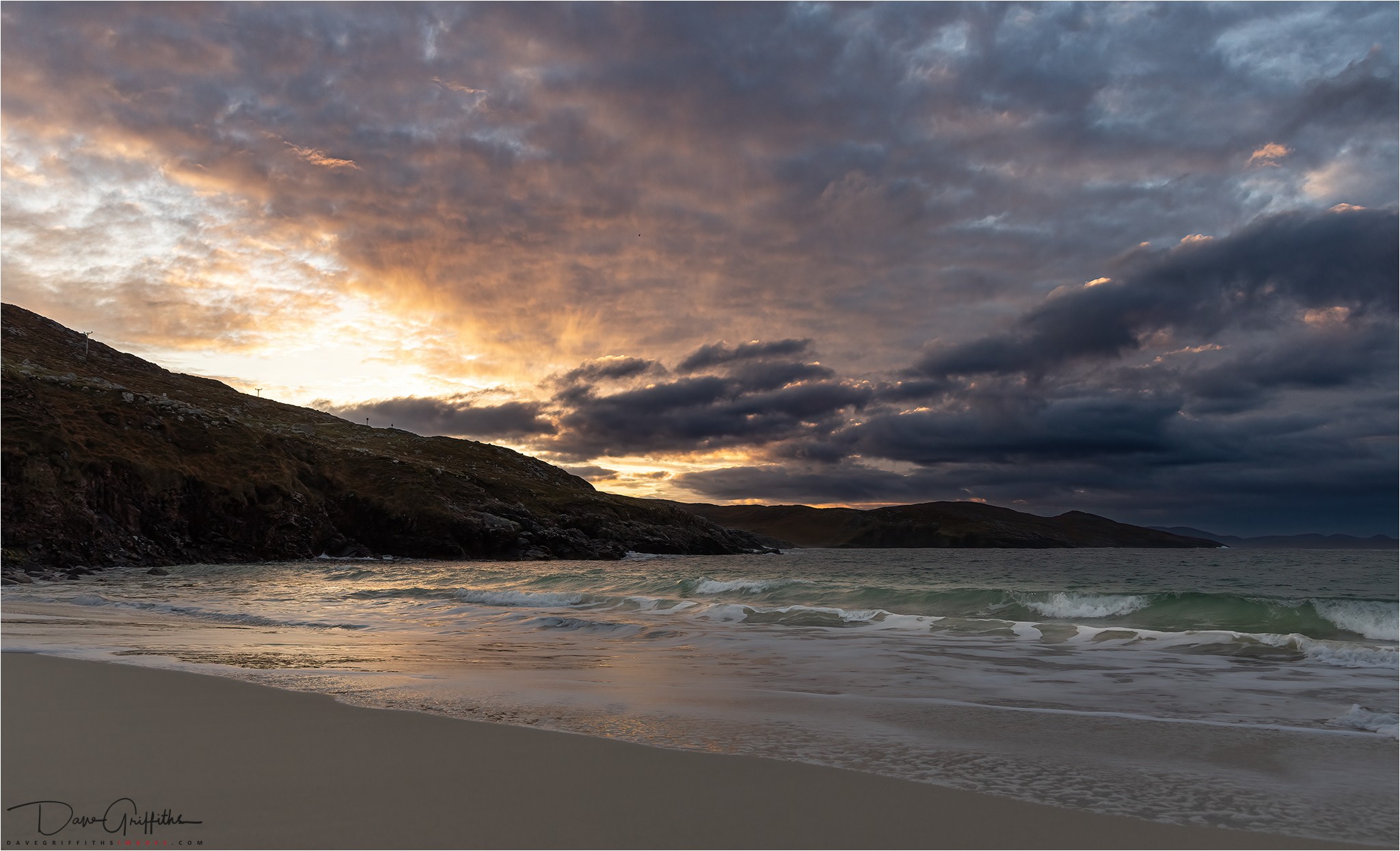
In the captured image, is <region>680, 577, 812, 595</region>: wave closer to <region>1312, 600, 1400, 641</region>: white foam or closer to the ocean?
the ocean

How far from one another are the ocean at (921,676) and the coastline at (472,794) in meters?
0.49

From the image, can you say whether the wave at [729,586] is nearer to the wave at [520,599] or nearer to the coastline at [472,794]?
the wave at [520,599]

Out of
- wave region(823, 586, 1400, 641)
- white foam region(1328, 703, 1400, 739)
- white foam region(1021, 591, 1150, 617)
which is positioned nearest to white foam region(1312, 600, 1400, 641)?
wave region(823, 586, 1400, 641)

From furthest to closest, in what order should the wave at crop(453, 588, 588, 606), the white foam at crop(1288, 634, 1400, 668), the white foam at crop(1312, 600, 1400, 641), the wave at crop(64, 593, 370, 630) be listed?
the wave at crop(453, 588, 588, 606) → the wave at crop(64, 593, 370, 630) → the white foam at crop(1312, 600, 1400, 641) → the white foam at crop(1288, 634, 1400, 668)

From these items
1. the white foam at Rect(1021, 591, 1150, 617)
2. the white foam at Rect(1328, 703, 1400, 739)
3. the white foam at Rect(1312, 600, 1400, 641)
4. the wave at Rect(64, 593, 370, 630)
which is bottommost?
the wave at Rect(64, 593, 370, 630)

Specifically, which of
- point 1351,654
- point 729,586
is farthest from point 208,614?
point 1351,654

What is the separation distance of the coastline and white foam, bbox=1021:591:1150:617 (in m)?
18.1

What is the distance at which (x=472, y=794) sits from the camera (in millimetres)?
4316

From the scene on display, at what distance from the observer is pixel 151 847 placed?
3.53 meters

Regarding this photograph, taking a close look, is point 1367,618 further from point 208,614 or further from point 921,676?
point 208,614

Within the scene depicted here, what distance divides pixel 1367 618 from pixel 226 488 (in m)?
78.7

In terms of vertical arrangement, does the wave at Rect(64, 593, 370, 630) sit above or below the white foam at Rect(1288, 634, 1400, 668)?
below

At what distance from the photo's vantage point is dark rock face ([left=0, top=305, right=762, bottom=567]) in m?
53.6
